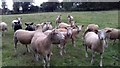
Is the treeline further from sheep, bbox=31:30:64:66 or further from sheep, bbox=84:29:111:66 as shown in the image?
sheep, bbox=31:30:64:66

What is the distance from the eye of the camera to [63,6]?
6662 cm

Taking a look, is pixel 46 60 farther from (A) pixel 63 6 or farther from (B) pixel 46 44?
(A) pixel 63 6

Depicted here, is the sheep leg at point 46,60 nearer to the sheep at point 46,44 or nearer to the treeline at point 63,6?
the sheep at point 46,44

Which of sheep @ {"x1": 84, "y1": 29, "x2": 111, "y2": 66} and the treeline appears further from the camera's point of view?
the treeline

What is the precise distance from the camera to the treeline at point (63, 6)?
191 ft

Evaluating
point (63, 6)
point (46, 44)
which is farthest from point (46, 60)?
point (63, 6)

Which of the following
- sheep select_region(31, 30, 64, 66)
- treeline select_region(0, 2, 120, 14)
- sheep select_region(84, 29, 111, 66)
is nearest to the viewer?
sheep select_region(31, 30, 64, 66)

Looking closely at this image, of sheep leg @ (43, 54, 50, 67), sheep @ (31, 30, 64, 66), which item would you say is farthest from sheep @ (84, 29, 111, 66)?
sheep leg @ (43, 54, 50, 67)

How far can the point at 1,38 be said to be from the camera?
23125 mm

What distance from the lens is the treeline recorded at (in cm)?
5825

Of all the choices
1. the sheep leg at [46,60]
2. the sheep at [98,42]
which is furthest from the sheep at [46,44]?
the sheep at [98,42]

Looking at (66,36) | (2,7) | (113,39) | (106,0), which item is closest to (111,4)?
(106,0)

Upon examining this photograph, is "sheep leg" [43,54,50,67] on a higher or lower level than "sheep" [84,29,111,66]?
lower

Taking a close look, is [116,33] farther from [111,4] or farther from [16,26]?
[111,4]
